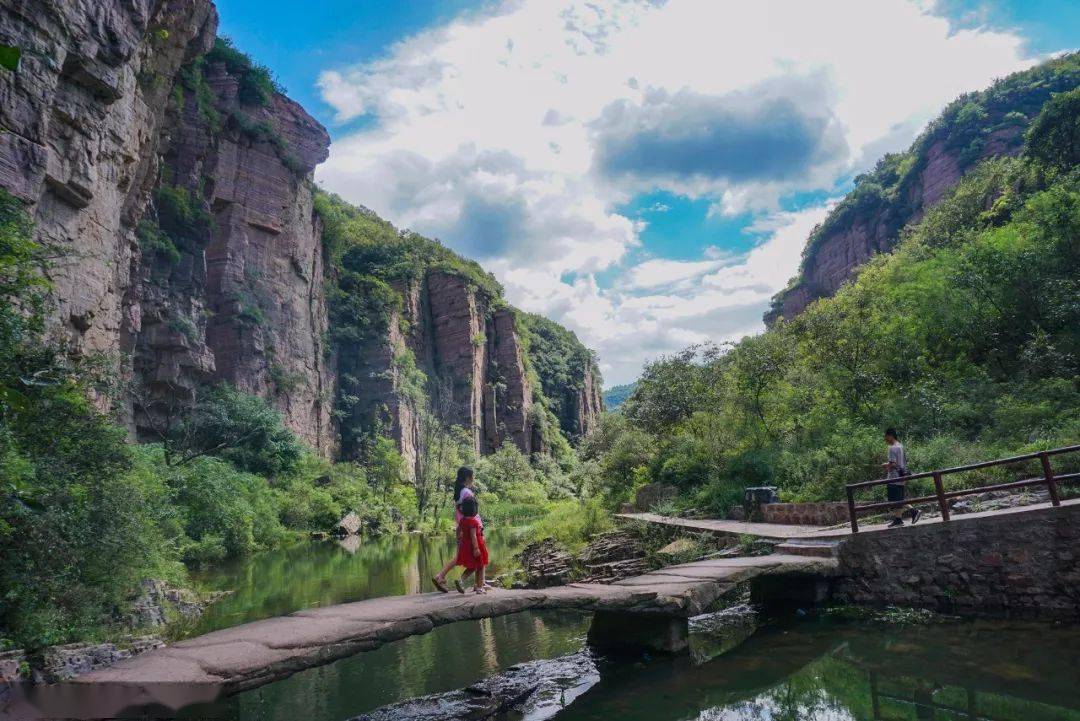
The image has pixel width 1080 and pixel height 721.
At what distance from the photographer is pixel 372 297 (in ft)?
158

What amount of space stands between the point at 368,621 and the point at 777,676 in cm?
436

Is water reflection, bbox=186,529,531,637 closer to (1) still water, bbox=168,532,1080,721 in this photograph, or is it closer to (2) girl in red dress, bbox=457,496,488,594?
(1) still water, bbox=168,532,1080,721

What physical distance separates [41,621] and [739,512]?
1282 cm

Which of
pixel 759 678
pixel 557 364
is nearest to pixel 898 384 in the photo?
pixel 759 678

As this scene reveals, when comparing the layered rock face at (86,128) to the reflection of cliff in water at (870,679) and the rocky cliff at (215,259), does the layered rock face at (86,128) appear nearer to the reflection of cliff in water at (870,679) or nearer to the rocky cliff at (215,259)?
the rocky cliff at (215,259)

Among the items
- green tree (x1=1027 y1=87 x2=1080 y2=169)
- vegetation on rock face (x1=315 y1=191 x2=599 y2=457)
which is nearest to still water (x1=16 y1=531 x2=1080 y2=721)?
green tree (x1=1027 y1=87 x2=1080 y2=169)

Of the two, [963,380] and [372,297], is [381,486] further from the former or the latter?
[963,380]

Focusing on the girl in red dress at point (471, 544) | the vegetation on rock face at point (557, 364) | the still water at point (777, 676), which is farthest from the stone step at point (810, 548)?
the vegetation on rock face at point (557, 364)

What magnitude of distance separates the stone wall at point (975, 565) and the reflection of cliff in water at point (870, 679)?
2.22 ft

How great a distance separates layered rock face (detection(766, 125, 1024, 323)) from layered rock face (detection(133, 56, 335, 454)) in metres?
43.3

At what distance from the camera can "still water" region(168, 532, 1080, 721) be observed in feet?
Answer: 18.3

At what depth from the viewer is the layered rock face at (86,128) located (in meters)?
13.5

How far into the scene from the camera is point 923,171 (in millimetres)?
55969

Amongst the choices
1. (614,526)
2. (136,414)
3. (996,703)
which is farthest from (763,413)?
(136,414)
